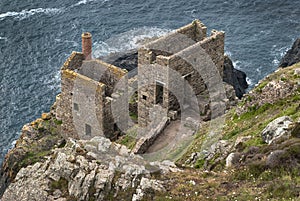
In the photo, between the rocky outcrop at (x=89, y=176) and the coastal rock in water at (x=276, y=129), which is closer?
the rocky outcrop at (x=89, y=176)

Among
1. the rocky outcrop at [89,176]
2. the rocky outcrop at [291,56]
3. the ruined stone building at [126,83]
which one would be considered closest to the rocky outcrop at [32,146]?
the ruined stone building at [126,83]

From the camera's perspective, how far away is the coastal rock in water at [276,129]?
112 feet

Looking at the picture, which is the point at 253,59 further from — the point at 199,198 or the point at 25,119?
the point at 199,198

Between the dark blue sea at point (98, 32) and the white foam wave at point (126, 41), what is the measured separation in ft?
0.59

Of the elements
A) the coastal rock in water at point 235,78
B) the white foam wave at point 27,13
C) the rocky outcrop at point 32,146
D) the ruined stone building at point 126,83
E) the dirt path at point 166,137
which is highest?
the ruined stone building at point 126,83

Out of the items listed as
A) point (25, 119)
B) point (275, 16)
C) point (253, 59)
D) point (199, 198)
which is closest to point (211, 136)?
point (199, 198)

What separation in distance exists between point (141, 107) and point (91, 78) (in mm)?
7776

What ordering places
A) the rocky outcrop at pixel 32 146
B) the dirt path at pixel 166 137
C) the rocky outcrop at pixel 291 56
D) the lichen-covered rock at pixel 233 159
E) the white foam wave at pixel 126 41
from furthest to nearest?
the white foam wave at pixel 126 41, the rocky outcrop at pixel 291 56, the rocky outcrop at pixel 32 146, the dirt path at pixel 166 137, the lichen-covered rock at pixel 233 159

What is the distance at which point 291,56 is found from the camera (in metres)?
89.9

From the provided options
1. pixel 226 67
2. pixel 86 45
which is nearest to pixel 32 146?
pixel 86 45

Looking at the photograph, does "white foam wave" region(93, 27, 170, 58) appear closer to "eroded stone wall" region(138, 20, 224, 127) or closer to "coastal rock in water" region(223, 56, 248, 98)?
"coastal rock in water" region(223, 56, 248, 98)

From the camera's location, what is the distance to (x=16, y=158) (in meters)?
59.4

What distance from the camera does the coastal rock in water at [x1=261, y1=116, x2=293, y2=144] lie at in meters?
34.2

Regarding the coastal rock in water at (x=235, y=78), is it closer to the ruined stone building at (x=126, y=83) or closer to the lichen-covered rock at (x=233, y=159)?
the ruined stone building at (x=126, y=83)
